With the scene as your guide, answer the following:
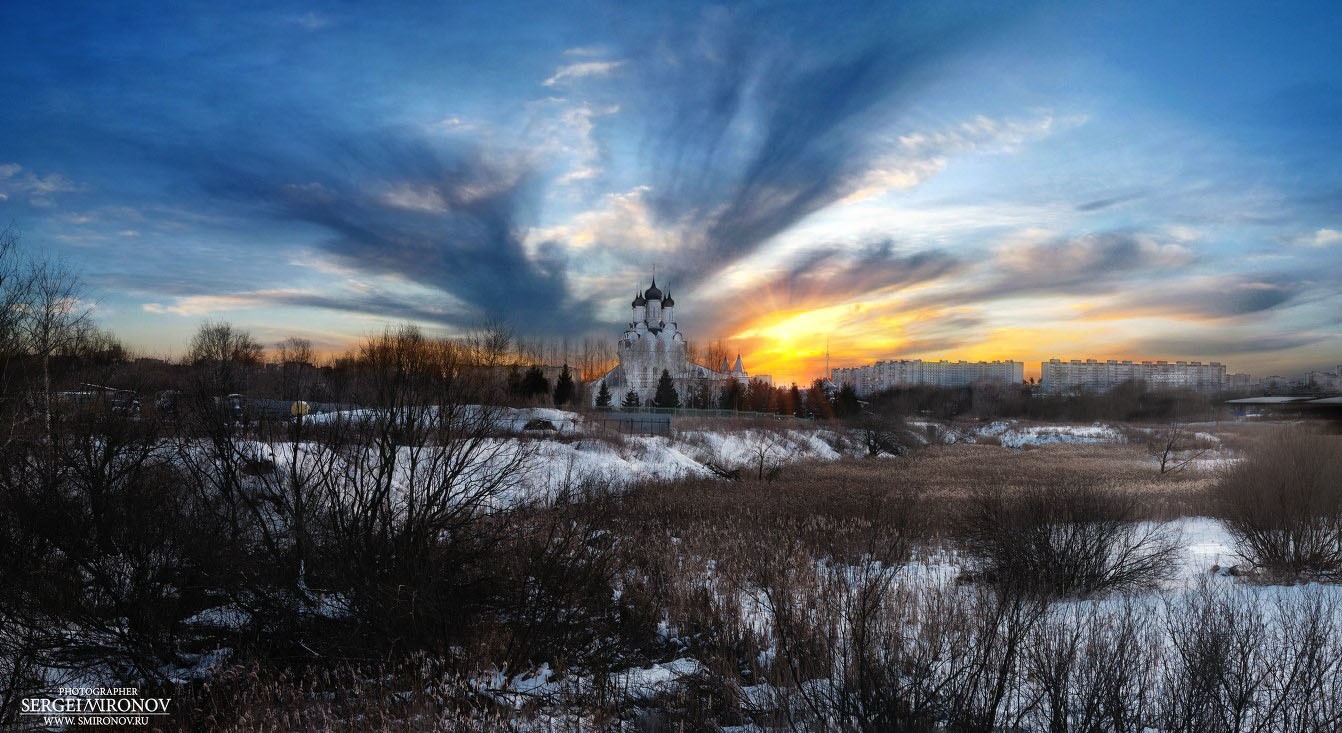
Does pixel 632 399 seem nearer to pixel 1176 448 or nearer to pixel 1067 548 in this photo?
pixel 1176 448

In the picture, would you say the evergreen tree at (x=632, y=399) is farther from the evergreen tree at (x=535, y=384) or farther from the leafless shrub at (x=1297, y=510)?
the leafless shrub at (x=1297, y=510)

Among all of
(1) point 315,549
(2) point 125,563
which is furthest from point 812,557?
(2) point 125,563

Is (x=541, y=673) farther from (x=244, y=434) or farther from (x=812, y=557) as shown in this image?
(x=812, y=557)

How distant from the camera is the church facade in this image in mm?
76625

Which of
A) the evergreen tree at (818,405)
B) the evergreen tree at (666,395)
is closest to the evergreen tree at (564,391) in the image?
the evergreen tree at (666,395)

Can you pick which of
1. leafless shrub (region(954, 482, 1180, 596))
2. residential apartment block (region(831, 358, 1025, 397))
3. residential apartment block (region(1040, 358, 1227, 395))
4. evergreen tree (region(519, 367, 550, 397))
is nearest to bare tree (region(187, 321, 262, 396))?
leafless shrub (region(954, 482, 1180, 596))

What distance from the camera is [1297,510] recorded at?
10961mm

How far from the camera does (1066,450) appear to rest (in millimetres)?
43656

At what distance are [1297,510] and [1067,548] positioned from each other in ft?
14.4

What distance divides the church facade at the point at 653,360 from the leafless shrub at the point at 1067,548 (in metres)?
61.8

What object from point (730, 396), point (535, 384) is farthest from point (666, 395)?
point (535, 384)

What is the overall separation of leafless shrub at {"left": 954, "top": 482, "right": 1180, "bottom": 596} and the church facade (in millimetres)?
61773

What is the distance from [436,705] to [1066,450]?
1844 inches

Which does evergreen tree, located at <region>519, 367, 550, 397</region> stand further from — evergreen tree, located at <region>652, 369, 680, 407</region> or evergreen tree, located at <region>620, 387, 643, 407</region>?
evergreen tree, located at <region>652, 369, 680, 407</region>
